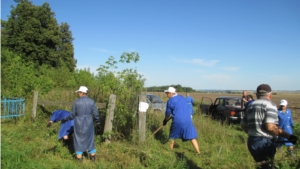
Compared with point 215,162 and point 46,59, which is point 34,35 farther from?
point 215,162

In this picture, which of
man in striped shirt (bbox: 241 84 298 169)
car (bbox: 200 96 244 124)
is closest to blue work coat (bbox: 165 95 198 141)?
man in striped shirt (bbox: 241 84 298 169)

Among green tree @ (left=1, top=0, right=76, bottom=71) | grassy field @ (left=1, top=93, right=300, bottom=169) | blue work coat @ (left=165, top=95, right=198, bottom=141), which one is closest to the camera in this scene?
grassy field @ (left=1, top=93, right=300, bottom=169)

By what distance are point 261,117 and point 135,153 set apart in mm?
2649

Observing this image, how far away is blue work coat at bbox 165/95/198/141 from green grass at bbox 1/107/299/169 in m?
0.43

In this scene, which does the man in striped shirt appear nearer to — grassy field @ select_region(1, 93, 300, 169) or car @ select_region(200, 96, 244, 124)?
grassy field @ select_region(1, 93, 300, 169)

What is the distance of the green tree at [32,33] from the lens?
19172mm

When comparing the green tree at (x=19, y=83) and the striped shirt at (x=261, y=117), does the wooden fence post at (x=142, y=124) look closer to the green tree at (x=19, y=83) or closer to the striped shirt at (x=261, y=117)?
the striped shirt at (x=261, y=117)

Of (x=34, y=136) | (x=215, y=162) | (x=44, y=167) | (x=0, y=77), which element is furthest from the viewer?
(x=0, y=77)

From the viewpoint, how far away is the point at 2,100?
8.98 meters

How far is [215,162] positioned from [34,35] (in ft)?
62.1

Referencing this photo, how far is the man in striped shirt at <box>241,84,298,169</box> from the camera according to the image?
116 inches

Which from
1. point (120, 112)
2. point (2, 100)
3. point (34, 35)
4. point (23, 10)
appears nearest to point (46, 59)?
point (34, 35)

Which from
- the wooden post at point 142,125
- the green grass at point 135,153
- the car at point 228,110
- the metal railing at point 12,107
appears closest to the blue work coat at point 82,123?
the green grass at point 135,153

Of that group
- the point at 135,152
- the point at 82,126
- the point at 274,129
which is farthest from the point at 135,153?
the point at 274,129
